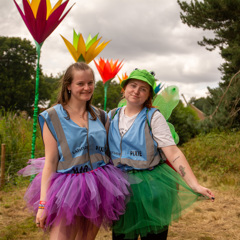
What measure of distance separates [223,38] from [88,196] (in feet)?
32.9

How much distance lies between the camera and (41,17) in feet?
10.1

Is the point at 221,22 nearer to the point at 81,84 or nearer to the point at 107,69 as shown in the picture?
the point at 107,69

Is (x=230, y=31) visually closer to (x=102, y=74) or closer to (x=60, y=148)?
(x=102, y=74)

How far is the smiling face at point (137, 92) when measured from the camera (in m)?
2.13

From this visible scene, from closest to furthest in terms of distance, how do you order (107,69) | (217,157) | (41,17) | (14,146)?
(41,17) < (107,69) < (14,146) < (217,157)

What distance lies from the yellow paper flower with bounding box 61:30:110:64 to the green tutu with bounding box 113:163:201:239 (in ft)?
3.81

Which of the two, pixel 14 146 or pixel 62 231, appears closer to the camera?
pixel 62 231

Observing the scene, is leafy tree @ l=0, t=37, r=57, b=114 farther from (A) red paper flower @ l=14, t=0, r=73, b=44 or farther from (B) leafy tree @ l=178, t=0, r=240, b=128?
(A) red paper flower @ l=14, t=0, r=73, b=44

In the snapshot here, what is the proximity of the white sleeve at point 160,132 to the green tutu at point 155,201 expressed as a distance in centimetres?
20

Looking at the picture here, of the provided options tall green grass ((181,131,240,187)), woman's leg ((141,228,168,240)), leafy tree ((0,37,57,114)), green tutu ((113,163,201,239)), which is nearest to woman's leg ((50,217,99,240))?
green tutu ((113,163,201,239))

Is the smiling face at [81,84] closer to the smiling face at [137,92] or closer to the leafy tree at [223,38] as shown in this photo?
the smiling face at [137,92]

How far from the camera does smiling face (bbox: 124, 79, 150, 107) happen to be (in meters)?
2.13

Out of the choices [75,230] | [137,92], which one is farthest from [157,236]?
[137,92]

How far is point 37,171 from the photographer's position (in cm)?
213
